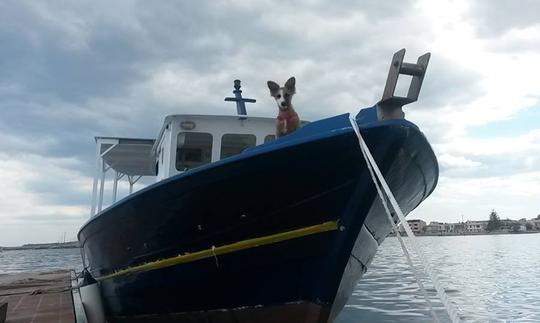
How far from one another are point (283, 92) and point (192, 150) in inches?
99.8

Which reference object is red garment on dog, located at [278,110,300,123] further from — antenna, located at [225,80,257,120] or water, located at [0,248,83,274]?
water, located at [0,248,83,274]

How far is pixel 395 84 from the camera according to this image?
3.74 metres

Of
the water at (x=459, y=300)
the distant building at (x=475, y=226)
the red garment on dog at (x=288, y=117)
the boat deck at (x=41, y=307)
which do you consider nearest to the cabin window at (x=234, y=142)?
the red garment on dog at (x=288, y=117)

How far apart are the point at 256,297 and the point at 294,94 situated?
216 centimetres

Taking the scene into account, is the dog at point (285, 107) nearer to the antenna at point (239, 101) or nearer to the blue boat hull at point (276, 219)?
the blue boat hull at point (276, 219)

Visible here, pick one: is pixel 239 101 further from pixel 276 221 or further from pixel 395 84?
pixel 395 84

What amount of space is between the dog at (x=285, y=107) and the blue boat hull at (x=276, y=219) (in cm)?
44

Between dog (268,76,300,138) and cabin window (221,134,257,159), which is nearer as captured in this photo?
dog (268,76,300,138)

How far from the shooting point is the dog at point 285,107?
4.69 m

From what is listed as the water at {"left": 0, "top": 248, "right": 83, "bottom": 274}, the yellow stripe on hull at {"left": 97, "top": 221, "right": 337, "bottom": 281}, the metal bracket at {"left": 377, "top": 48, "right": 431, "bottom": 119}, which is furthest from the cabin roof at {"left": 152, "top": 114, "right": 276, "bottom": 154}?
the water at {"left": 0, "top": 248, "right": 83, "bottom": 274}

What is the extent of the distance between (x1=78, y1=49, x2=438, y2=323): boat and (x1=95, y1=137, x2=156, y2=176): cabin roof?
12.1 ft

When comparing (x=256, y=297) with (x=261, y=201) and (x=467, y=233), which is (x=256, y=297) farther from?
(x=467, y=233)

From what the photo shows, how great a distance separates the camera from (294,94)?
4.80 m

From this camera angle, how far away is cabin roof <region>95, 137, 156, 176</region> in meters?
8.92
